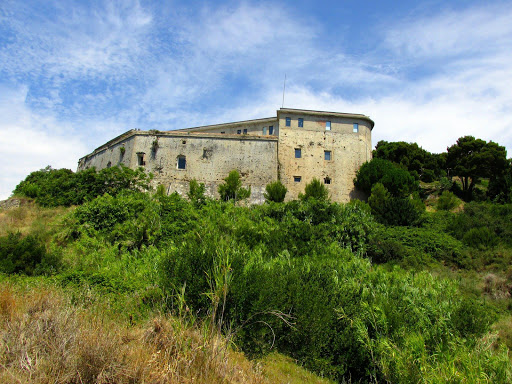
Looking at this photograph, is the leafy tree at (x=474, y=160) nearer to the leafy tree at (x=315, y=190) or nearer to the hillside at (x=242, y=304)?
the leafy tree at (x=315, y=190)

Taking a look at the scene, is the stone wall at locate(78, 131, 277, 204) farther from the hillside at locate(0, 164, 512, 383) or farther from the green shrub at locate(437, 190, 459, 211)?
the green shrub at locate(437, 190, 459, 211)

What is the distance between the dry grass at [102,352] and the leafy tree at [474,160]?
35.2 m

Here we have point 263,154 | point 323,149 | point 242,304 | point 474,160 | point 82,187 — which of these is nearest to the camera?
point 242,304

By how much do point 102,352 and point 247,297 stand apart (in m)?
3.00

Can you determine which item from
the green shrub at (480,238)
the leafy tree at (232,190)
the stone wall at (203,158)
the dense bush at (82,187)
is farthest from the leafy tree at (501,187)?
the dense bush at (82,187)

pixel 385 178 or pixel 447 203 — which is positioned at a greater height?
pixel 385 178

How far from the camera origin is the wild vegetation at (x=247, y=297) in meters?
4.20

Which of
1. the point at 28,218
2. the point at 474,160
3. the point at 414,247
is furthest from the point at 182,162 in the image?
the point at 474,160

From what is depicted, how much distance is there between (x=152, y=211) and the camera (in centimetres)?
1680

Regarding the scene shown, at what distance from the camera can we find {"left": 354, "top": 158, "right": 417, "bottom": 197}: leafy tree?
95.2ft

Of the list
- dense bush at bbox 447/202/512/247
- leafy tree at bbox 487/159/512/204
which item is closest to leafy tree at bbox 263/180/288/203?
dense bush at bbox 447/202/512/247

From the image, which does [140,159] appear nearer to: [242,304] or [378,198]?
[378,198]

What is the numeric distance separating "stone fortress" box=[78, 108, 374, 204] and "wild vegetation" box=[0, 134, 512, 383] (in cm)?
946

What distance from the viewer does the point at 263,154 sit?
2984cm
